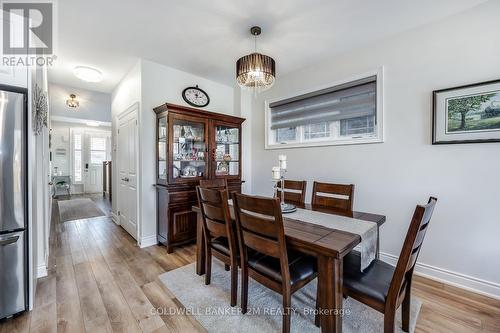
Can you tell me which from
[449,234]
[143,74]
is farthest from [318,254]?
[143,74]

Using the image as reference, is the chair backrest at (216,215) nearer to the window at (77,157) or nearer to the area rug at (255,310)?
the area rug at (255,310)

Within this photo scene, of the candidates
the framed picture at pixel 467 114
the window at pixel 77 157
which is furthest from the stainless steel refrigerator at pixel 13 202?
the window at pixel 77 157

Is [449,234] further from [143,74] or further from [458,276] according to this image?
[143,74]

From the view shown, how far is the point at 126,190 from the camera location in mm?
3543

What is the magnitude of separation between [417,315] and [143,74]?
12.7 ft

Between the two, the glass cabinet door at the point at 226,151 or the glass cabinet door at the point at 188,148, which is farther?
the glass cabinet door at the point at 226,151

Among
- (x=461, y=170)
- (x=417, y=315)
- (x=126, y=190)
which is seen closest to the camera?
(x=417, y=315)

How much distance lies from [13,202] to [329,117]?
10.6ft

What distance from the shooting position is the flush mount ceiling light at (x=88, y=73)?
324 cm

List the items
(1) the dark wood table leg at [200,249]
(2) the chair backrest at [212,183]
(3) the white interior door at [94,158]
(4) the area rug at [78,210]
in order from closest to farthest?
(1) the dark wood table leg at [200,249] → (2) the chair backrest at [212,183] → (4) the area rug at [78,210] → (3) the white interior door at [94,158]

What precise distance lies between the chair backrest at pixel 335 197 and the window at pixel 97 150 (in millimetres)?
8247

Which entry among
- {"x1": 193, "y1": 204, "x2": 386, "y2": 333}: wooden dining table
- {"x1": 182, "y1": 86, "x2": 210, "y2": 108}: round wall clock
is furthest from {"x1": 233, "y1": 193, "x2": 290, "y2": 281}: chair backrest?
{"x1": 182, "y1": 86, "x2": 210, "y2": 108}: round wall clock

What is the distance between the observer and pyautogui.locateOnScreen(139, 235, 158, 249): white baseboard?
2.98 meters

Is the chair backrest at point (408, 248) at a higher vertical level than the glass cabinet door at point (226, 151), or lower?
lower
